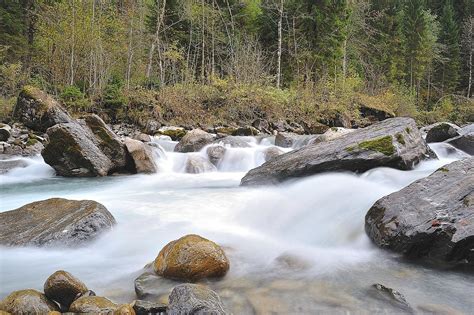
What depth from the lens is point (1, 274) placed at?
12.1ft

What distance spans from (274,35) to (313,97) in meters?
7.52

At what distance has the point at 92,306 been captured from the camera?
2.72 metres

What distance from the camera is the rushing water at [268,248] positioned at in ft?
10.5

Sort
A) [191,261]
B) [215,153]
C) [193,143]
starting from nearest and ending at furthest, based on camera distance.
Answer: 1. [191,261]
2. [215,153]
3. [193,143]

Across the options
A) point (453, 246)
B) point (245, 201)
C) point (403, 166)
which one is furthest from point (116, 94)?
point (453, 246)

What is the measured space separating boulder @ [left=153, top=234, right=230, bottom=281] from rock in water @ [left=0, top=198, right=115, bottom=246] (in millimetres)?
1384

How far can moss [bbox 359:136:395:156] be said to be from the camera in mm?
6586

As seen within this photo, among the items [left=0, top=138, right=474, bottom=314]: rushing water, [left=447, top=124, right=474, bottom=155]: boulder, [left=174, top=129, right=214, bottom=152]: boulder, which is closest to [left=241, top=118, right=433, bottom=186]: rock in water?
[left=0, top=138, right=474, bottom=314]: rushing water

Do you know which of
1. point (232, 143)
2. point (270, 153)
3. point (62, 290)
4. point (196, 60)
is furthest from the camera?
point (196, 60)

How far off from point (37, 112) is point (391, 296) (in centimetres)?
1307

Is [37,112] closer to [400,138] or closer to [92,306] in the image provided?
[400,138]

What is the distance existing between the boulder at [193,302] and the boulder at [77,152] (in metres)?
7.17

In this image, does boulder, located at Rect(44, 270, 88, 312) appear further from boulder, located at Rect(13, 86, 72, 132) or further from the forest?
the forest

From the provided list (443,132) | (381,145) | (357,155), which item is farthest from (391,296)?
(443,132)
